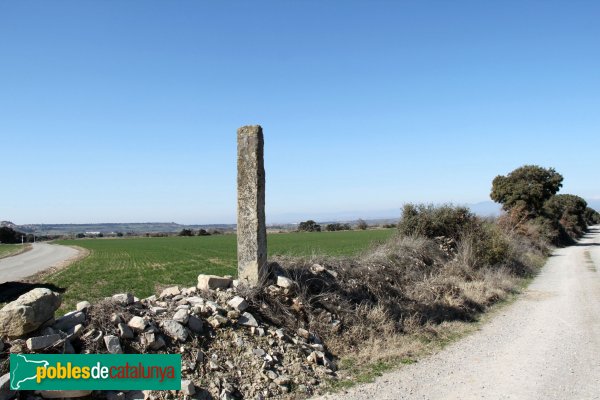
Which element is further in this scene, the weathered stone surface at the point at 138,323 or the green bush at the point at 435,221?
the green bush at the point at 435,221

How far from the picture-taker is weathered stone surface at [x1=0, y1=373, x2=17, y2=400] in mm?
5035

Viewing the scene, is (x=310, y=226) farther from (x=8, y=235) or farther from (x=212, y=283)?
(x=212, y=283)

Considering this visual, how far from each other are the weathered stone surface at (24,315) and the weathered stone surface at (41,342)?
208 millimetres

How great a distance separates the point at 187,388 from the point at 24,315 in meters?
2.27

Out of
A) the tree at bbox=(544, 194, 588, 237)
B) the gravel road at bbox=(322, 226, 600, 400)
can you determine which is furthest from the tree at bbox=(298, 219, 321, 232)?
the gravel road at bbox=(322, 226, 600, 400)

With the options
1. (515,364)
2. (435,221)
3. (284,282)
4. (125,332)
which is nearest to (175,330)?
(125,332)

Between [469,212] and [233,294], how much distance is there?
52.3ft

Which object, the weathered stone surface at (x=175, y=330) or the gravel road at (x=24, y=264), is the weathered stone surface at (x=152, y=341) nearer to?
the weathered stone surface at (x=175, y=330)

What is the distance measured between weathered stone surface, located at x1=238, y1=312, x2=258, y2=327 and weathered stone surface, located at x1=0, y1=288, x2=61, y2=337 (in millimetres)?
2984

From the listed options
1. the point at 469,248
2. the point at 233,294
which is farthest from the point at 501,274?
the point at 233,294

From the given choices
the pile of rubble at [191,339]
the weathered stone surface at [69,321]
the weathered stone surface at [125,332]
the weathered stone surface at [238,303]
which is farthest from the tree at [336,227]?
the weathered stone surface at [69,321]

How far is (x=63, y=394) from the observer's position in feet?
17.7

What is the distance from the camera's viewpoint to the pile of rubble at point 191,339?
5691 millimetres

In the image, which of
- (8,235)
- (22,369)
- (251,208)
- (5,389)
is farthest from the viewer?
(8,235)
